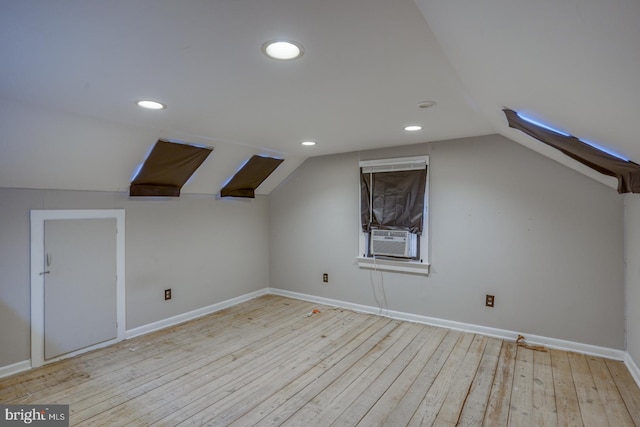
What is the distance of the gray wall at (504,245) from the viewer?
2.91 m

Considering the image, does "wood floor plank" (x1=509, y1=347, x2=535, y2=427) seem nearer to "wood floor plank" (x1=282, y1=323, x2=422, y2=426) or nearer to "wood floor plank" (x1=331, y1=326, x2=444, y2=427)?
"wood floor plank" (x1=331, y1=326, x2=444, y2=427)

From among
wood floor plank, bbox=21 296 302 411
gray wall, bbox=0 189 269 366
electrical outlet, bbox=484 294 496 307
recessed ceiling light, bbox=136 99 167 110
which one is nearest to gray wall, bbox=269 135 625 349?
electrical outlet, bbox=484 294 496 307

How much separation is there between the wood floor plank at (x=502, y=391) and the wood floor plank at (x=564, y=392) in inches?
11.3

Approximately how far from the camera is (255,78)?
179 centimetres

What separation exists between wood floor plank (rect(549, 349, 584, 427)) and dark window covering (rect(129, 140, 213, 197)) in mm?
3618

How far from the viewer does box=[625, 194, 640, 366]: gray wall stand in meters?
2.50

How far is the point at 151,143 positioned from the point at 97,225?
98cm

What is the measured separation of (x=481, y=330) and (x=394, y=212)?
1558 millimetres

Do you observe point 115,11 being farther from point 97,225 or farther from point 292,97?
point 97,225

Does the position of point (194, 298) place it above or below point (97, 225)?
below

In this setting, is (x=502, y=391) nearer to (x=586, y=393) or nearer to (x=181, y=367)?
(x=586, y=393)

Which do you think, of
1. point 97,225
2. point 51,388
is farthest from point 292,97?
point 51,388

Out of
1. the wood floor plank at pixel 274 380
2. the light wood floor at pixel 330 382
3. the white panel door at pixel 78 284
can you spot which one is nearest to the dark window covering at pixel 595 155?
the light wood floor at pixel 330 382

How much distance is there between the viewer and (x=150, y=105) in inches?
87.7
